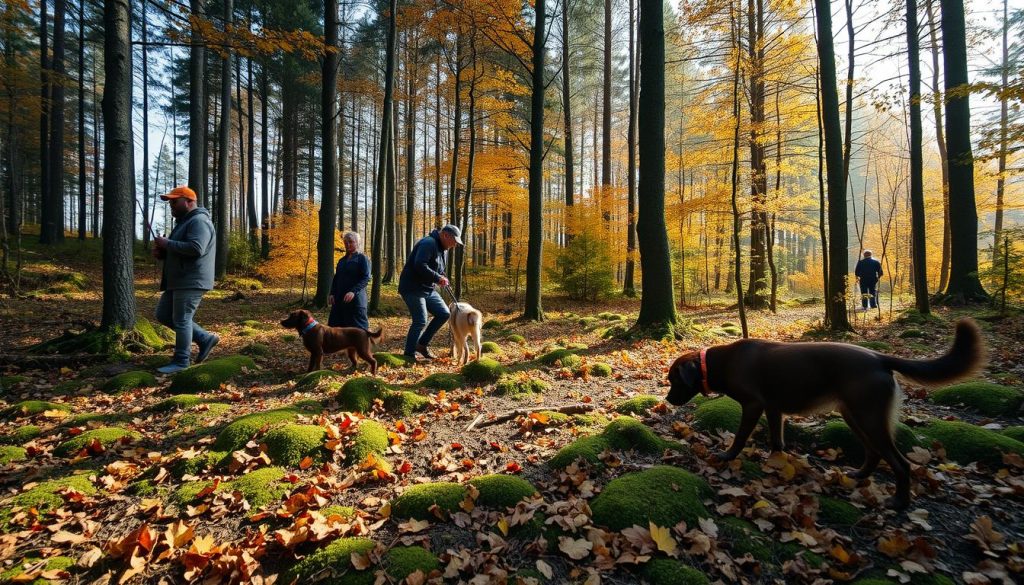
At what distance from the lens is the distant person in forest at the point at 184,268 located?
5480 mm

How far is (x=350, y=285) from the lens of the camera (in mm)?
6730

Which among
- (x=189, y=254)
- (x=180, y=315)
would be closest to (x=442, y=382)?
(x=180, y=315)

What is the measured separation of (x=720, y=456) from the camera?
3383 millimetres

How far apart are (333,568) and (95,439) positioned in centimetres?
300

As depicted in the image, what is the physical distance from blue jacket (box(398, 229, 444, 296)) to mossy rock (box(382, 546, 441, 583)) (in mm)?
4730

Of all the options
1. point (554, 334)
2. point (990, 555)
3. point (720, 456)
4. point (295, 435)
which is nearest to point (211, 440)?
point (295, 435)

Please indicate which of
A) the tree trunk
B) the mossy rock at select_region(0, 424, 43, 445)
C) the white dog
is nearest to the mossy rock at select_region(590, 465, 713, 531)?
the white dog

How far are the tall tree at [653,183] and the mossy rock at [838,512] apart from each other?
5580mm

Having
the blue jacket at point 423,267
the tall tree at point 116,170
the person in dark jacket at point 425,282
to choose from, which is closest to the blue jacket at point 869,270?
the person in dark jacket at point 425,282

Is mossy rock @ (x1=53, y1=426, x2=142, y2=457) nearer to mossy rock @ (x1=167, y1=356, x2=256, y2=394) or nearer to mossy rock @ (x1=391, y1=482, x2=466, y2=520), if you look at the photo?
mossy rock @ (x1=167, y1=356, x2=256, y2=394)

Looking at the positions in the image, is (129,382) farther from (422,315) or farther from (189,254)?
(422,315)

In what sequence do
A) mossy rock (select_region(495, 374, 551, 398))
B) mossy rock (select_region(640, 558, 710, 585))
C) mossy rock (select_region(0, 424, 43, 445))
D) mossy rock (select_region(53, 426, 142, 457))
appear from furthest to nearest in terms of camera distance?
1. mossy rock (select_region(495, 374, 551, 398))
2. mossy rock (select_region(0, 424, 43, 445))
3. mossy rock (select_region(53, 426, 142, 457))
4. mossy rock (select_region(640, 558, 710, 585))

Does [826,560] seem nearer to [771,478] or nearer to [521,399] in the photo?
[771,478]

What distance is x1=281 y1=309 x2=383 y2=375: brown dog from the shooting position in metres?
5.95
